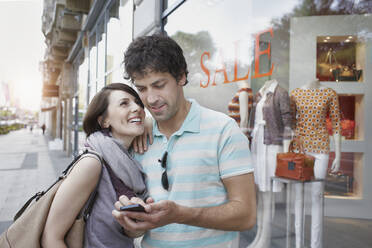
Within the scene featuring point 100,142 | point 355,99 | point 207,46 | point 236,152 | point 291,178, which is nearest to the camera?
point 236,152

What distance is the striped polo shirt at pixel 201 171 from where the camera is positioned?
1.52 m

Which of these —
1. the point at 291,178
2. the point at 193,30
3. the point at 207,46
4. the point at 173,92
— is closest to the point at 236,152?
the point at 173,92

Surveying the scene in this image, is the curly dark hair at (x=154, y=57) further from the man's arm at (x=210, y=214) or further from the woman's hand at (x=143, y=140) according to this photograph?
the man's arm at (x=210, y=214)

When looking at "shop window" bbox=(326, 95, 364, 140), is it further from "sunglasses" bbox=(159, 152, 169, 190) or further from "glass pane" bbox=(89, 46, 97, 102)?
"glass pane" bbox=(89, 46, 97, 102)

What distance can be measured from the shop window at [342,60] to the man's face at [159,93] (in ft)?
7.21

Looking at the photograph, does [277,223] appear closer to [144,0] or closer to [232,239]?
[232,239]

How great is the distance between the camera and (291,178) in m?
3.41

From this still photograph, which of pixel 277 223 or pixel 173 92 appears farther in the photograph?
pixel 277 223

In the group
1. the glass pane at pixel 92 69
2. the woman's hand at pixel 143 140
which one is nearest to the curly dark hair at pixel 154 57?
the woman's hand at pixel 143 140

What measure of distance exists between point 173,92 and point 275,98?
2.26 m

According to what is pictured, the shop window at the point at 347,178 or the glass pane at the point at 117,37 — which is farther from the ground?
the glass pane at the point at 117,37

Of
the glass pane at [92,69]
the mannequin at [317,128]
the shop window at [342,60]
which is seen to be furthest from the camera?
the glass pane at [92,69]

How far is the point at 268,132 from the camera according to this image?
3.71m

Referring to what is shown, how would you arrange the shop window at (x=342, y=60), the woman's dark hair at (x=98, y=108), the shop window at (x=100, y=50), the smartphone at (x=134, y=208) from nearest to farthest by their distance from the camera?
the smartphone at (x=134, y=208), the woman's dark hair at (x=98, y=108), the shop window at (x=342, y=60), the shop window at (x=100, y=50)
